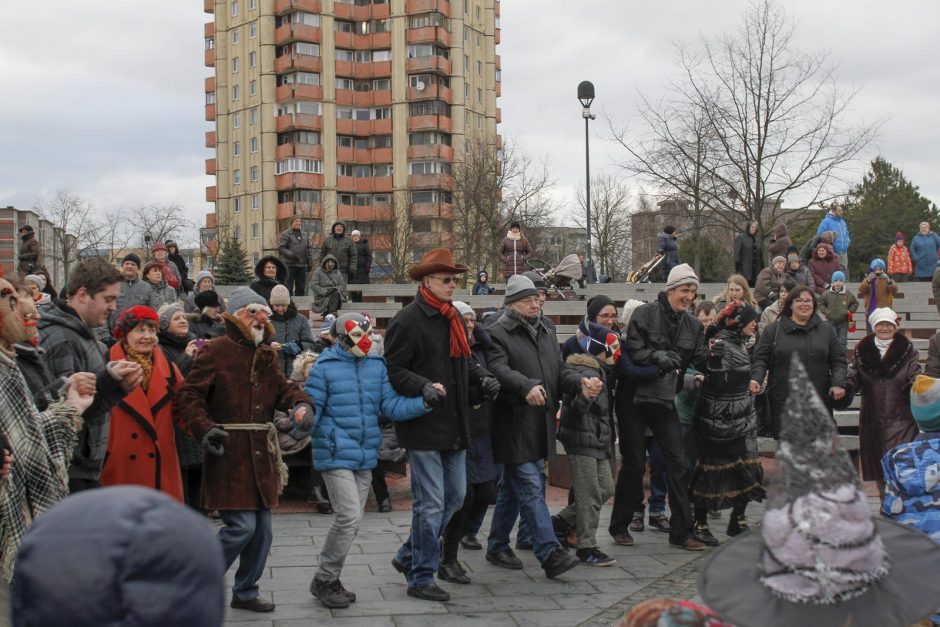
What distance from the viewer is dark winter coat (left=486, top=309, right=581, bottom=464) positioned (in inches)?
303

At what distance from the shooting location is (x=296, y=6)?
260 feet

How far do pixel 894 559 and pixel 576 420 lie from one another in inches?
219

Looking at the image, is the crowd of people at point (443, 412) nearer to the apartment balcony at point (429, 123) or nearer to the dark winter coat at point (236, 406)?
the dark winter coat at point (236, 406)

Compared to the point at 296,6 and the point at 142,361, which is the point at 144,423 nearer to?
the point at 142,361

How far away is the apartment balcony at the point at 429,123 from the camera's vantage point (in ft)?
267

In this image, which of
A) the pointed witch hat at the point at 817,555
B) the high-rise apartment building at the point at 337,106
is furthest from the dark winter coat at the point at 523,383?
the high-rise apartment building at the point at 337,106

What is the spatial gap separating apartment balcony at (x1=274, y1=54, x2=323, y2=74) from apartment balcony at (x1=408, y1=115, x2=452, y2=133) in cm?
810

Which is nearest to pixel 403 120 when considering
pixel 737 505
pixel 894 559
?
pixel 737 505

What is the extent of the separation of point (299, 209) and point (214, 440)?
71672 mm

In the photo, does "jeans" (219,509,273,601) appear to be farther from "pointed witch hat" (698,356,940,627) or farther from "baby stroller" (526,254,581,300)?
"baby stroller" (526,254,581,300)

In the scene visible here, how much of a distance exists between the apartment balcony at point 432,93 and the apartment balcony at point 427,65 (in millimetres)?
1266

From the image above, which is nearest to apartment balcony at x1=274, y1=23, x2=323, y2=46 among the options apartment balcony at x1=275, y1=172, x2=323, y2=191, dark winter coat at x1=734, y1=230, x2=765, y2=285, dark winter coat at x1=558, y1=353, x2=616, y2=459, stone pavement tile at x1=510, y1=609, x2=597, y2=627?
apartment balcony at x1=275, y1=172, x2=323, y2=191

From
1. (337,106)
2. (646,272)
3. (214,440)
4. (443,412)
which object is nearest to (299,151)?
(337,106)

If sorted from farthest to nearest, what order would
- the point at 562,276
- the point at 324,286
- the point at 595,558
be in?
1. the point at 562,276
2. the point at 324,286
3. the point at 595,558
